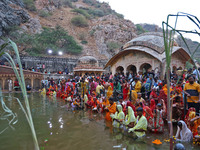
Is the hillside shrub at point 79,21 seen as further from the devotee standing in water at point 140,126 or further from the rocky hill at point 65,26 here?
the devotee standing in water at point 140,126

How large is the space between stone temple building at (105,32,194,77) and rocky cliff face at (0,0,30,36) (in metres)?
25.9

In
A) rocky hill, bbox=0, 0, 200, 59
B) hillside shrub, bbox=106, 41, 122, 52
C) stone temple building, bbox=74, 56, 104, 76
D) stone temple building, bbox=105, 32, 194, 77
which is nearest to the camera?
stone temple building, bbox=105, 32, 194, 77

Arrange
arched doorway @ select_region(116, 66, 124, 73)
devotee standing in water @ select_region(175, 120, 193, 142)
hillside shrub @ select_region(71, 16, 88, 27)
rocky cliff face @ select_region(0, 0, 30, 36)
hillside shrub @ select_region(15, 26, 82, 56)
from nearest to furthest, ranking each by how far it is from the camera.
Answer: devotee standing in water @ select_region(175, 120, 193, 142) → arched doorway @ select_region(116, 66, 124, 73) → rocky cliff face @ select_region(0, 0, 30, 36) → hillside shrub @ select_region(15, 26, 82, 56) → hillside shrub @ select_region(71, 16, 88, 27)

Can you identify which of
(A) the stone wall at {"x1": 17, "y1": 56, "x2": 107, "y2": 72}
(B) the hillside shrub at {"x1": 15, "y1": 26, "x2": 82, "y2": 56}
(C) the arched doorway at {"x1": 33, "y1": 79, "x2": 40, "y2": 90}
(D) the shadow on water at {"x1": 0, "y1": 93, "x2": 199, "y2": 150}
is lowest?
(D) the shadow on water at {"x1": 0, "y1": 93, "x2": 199, "y2": 150}

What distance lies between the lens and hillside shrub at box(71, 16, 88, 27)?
54.9 metres

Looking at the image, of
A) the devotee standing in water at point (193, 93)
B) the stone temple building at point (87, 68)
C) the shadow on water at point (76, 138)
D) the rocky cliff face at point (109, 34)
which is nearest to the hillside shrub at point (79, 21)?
the rocky cliff face at point (109, 34)

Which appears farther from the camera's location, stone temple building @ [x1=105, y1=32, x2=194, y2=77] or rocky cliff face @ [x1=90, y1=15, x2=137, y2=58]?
rocky cliff face @ [x1=90, y1=15, x2=137, y2=58]

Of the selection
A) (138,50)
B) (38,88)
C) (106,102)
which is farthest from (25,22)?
(106,102)

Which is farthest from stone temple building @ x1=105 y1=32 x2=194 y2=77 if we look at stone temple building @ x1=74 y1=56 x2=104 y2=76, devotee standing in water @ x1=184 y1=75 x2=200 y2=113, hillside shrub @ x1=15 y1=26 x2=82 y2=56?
hillside shrub @ x1=15 y1=26 x2=82 y2=56

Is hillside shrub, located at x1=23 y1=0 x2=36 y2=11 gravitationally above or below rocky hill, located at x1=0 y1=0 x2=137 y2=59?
above

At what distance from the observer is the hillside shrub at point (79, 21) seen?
180 feet

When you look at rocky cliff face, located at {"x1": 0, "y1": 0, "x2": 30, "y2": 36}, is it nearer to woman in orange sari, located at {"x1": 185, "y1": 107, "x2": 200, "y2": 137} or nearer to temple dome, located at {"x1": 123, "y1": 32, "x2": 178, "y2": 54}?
temple dome, located at {"x1": 123, "y1": 32, "x2": 178, "y2": 54}

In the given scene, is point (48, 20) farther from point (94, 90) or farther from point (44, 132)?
point (44, 132)

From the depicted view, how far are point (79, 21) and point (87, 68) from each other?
3634 cm
